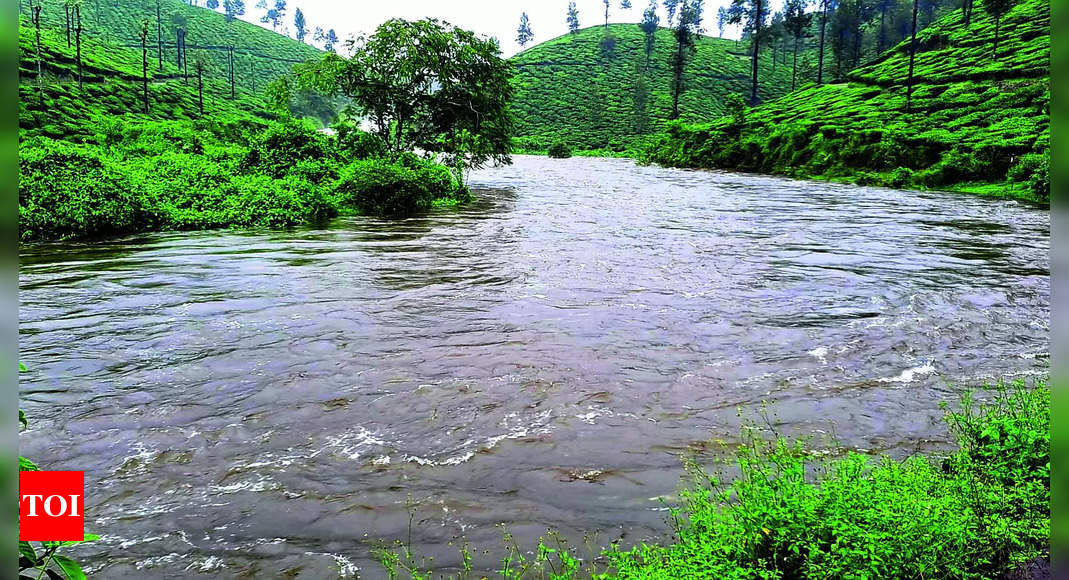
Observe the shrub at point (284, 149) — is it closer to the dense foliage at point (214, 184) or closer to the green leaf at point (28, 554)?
the dense foliage at point (214, 184)

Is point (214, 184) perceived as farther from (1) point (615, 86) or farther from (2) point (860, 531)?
(1) point (615, 86)

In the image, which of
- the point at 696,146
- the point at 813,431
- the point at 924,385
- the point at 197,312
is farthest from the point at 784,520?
the point at 696,146

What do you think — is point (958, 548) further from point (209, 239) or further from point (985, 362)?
point (209, 239)

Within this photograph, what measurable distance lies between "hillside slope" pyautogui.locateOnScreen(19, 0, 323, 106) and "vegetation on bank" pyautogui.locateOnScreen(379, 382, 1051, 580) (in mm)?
120660

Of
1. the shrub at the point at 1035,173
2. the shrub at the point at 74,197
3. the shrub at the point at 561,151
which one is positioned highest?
the shrub at the point at 561,151

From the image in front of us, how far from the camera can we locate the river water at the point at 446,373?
514cm

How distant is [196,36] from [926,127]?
14681 cm

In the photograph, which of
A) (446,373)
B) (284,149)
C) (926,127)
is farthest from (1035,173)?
(284,149)

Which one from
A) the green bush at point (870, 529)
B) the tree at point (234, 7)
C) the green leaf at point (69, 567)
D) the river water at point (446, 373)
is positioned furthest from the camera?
the tree at point (234, 7)

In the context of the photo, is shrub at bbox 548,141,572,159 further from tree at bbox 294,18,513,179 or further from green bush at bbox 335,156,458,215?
green bush at bbox 335,156,458,215

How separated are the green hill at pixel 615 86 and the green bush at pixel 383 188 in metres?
73.9

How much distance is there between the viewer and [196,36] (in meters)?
139

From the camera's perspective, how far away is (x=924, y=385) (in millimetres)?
7477

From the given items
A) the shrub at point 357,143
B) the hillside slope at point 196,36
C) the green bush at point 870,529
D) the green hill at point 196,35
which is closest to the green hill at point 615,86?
the hillside slope at point 196,36
